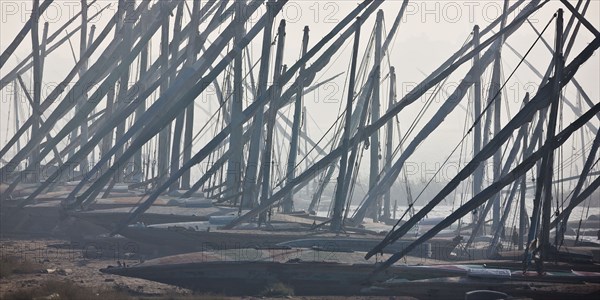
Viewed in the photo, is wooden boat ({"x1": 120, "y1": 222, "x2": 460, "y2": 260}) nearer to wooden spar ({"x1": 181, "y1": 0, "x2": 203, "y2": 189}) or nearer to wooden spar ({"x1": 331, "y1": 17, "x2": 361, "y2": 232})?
wooden spar ({"x1": 331, "y1": 17, "x2": 361, "y2": 232})

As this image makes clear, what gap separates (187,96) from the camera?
37.9 meters

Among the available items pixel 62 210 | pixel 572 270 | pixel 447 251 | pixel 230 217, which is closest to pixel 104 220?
pixel 62 210

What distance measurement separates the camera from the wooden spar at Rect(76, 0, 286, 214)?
37.2 m

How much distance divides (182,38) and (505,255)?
976 inches

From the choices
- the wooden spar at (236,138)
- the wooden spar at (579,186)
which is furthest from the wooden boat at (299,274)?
the wooden spar at (236,138)

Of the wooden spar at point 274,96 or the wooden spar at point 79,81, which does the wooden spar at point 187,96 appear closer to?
the wooden spar at point 274,96

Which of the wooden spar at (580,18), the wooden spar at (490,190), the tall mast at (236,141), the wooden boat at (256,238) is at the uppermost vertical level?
the wooden spar at (580,18)

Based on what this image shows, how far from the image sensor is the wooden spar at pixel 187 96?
3722 centimetres

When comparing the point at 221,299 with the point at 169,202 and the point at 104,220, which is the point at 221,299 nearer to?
the point at 104,220

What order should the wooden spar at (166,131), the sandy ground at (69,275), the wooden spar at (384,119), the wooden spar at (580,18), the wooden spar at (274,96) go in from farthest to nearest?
the wooden spar at (166,131) → the wooden spar at (274,96) → the wooden spar at (384,119) → the wooden spar at (580,18) → the sandy ground at (69,275)

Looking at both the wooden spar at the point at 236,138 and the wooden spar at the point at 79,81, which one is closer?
the wooden spar at the point at 236,138

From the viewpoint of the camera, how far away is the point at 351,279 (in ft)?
83.6

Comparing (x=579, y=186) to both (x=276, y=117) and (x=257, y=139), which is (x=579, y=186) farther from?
(x=276, y=117)

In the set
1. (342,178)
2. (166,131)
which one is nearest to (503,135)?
(342,178)
